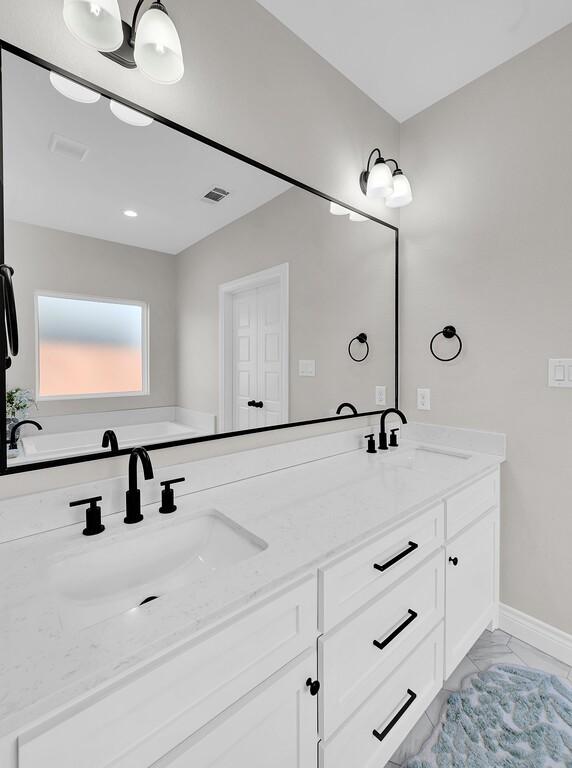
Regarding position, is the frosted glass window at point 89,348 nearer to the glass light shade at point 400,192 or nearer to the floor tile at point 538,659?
the glass light shade at point 400,192

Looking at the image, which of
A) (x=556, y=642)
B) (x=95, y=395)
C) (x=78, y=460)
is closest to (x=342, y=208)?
A: (x=95, y=395)

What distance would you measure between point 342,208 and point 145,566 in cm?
172

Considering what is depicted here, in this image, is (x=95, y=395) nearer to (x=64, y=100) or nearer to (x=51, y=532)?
(x=51, y=532)

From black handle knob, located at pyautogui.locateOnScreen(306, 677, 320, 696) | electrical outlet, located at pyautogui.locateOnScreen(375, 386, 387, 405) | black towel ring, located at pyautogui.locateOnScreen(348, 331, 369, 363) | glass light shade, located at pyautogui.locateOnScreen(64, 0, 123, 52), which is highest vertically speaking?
glass light shade, located at pyautogui.locateOnScreen(64, 0, 123, 52)

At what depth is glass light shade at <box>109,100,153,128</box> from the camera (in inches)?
43.3

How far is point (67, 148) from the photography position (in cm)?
103

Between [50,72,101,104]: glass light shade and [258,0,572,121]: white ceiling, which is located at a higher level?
[258,0,572,121]: white ceiling

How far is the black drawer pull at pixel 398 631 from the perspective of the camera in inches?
41.0

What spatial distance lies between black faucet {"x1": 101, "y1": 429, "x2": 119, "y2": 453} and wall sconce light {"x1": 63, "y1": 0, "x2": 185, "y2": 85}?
1.04m

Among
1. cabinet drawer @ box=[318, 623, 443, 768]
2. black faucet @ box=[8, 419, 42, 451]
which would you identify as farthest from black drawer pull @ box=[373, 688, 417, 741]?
black faucet @ box=[8, 419, 42, 451]

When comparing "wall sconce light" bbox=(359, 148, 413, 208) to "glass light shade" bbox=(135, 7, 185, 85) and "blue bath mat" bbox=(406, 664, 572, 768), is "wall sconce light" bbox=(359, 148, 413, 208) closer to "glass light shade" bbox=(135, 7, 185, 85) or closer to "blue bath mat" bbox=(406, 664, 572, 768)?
"glass light shade" bbox=(135, 7, 185, 85)

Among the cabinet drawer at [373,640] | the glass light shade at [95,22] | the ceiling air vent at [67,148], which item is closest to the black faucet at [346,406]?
the cabinet drawer at [373,640]

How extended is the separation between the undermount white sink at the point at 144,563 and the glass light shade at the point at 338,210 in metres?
1.46

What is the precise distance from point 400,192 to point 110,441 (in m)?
1.81
